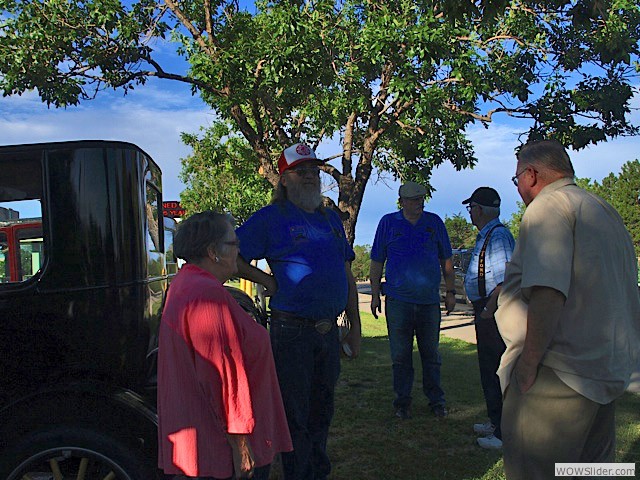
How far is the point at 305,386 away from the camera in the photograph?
3.29 meters

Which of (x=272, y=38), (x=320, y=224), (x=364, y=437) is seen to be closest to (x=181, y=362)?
(x=320, y=224)

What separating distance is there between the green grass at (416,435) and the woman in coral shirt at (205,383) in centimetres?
198

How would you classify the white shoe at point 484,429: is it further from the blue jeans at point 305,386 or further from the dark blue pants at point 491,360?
the blue jeans at point 305,386

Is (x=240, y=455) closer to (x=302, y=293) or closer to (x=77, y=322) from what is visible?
(x=77, y=322)

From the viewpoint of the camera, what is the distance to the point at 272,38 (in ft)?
28.8

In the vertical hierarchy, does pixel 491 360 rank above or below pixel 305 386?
below

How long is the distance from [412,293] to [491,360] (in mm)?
1116

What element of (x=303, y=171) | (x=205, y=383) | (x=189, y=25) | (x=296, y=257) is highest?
(x=189, y=25)

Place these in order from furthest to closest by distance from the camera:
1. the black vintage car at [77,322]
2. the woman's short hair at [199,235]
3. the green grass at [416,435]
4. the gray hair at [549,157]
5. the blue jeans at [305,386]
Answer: the green grass at [416,435], the blue jeans at [305,386], the black vintage car at [77,322], the gray hair at [549,157], the woman's short hair at [199,235]

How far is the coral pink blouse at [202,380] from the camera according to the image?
215 centimetres

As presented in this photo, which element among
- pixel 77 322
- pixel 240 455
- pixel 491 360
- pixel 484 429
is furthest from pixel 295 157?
pixel 484 429

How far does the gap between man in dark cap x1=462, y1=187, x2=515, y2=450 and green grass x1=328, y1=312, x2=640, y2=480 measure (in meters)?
0.34

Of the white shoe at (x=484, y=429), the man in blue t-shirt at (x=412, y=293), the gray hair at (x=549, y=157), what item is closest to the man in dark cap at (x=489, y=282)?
the white shoe at (x=484, y=429)

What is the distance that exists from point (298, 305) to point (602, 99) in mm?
8932
